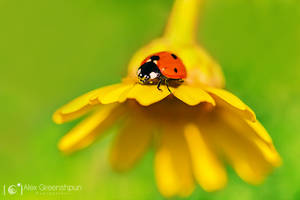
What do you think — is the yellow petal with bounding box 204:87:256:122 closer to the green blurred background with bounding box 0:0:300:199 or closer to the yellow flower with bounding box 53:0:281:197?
the yellow flower with bounding box 53:0:281:197

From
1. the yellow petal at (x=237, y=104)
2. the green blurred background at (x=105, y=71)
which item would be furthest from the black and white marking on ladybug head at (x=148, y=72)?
the green blurred background at (x=105, y=71)

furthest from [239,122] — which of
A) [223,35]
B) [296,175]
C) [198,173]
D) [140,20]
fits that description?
[140,20]

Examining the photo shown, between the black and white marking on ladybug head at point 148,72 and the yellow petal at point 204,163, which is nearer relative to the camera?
the black and white marking on ladybug head at point 148,72

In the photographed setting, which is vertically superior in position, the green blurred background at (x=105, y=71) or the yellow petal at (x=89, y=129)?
the green blurred background at (x=105, y=71)

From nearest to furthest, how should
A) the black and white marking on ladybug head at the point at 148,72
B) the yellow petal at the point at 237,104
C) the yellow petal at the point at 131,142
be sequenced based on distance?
the yellow petal at the point at 237,104
the black and white marking on ladybug head at the point at 148,72
the yellow petal at the point at 131,142

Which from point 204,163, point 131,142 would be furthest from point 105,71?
point 204,163

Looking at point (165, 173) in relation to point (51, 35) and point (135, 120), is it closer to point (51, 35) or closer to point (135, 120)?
point (135, 120)

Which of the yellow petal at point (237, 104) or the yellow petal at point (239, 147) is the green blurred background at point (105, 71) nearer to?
the yellow petal at point (239, 147)

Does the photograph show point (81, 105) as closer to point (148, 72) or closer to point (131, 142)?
point (148, 72)
